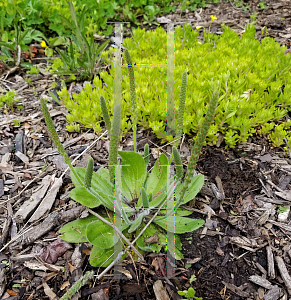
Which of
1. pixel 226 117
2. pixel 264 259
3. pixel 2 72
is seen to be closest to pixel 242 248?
pixel 264 259

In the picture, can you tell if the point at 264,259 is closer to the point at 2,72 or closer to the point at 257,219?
the point at 257,219

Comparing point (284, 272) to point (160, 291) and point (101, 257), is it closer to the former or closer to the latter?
point (160, 291)

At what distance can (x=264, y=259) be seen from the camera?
195cm

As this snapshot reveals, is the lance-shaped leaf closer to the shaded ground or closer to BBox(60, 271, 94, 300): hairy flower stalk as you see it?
the shaded ground

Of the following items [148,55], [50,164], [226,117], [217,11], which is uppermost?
[217,11]

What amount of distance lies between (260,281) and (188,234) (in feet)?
1.87

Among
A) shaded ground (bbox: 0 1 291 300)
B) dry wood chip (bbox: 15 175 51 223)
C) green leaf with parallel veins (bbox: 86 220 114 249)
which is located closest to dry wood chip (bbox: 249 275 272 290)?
shaded ground (bbox: 0 1 291 300)

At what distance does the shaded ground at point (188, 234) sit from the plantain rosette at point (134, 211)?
125 millimetres

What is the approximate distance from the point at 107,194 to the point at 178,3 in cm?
488

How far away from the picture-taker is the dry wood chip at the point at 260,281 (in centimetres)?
180

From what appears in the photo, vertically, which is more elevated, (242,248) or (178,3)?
(178,3)

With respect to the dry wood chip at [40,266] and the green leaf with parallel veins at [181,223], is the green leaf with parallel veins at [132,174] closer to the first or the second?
the green leaf with parallel veins at [181,223]

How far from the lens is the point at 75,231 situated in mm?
1969

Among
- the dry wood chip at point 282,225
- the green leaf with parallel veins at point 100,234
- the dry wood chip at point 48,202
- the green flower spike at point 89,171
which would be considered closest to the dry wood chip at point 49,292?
the green leaf with parallel veins at point 100,234
